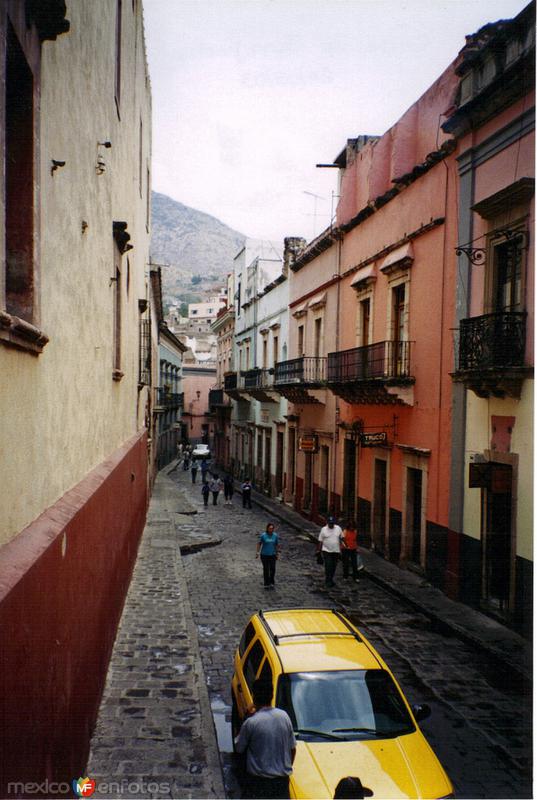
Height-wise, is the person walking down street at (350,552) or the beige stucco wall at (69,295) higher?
the beige stucco wall at (69,295)

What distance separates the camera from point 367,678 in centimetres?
618

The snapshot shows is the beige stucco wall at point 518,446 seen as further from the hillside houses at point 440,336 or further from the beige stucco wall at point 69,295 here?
the beige stucco wall at point 69,295

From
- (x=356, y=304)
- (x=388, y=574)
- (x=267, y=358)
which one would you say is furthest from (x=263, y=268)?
(x=388, y=574)

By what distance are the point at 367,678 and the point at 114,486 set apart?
435cm

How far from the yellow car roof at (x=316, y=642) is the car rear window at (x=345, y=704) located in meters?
0.11

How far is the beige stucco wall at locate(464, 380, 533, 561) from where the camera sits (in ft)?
33.4

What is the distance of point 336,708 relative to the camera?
5.92 m

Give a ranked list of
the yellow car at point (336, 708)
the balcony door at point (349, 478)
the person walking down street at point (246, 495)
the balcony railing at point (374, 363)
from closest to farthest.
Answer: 1. the yellow car at point (336, 708)
2. the balcony railing at point (374, 363)
3. the balcony door at point (349, 478)
4. the person walking down street at point (246, 495)

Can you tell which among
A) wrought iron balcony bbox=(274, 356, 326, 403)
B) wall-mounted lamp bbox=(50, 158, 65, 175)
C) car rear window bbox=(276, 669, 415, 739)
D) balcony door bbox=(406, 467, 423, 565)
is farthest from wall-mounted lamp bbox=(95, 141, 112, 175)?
wrought iron balcony bbox=(274, 356, 326, 403)

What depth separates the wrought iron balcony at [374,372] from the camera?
15.5 m

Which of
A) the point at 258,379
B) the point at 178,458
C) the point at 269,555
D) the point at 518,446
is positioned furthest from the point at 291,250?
the point at 178,458

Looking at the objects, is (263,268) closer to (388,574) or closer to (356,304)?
(356,304)

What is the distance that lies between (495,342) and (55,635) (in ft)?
27.6

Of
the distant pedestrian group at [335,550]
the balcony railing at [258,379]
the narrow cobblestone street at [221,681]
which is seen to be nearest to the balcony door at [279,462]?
the balcony railing at [258,379]
